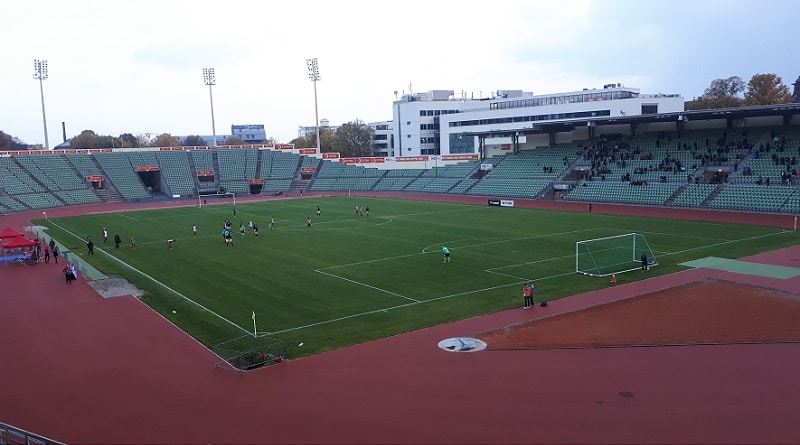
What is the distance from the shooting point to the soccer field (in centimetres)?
2286

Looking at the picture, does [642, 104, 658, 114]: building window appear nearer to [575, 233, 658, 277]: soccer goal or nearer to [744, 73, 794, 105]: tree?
[744, 73, 794, 105]: tree

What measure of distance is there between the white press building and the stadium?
2314 centimetres

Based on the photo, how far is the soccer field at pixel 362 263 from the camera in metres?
22.9

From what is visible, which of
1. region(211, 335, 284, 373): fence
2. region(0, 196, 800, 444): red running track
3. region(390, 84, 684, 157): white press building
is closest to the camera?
region(0, 196, 800, 444): red running track

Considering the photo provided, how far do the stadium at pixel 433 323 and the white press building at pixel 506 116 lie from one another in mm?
23141

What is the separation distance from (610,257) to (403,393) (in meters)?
19.1

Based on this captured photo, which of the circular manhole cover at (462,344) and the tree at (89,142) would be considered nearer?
the circular manhole cover at (462,344)

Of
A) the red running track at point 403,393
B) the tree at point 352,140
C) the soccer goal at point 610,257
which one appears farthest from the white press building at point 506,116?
the red running track at point 403,393

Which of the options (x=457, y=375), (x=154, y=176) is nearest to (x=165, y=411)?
(x=457, y=375)

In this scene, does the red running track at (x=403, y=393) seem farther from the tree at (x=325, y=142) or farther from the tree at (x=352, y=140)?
the tree at (x=325, y=142)

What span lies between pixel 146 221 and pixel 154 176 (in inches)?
1637

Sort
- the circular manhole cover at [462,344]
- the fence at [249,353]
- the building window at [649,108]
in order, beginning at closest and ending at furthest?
the fence at [249,353] → the circular manhole cover at [462,344] → the building window at [649,108]

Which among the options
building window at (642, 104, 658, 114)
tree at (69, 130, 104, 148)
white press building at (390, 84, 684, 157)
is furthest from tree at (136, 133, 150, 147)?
building window at (642, 104, 658, 114)

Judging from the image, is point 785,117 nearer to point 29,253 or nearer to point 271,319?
point 271,319
